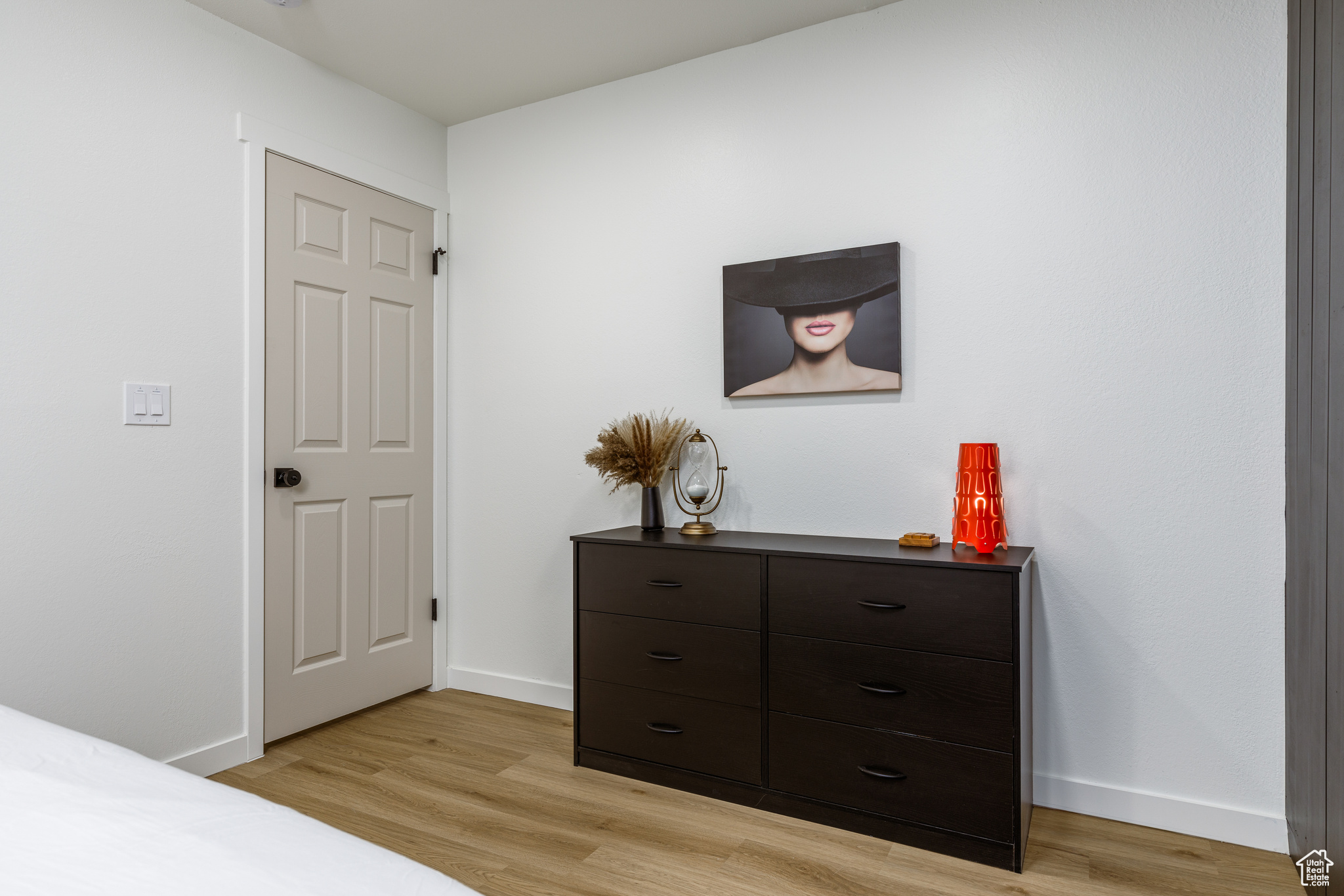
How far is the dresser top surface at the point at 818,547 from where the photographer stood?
1910 millimetres

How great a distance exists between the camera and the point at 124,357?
7.11ft

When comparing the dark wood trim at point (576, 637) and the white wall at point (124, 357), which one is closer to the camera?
the white wall at point (124, 357)

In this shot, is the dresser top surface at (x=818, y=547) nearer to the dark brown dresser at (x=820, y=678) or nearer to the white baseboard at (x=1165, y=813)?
the dark brown dresser at (x=820, y=678)

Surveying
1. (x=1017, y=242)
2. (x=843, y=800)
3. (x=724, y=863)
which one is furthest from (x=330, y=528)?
(x=1017, y=242)

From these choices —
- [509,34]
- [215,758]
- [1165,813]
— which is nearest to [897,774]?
[1165,813]

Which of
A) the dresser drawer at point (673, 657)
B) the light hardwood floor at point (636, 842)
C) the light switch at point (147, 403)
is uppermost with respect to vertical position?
the light switch at point (147, 403)

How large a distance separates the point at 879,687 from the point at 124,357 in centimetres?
230

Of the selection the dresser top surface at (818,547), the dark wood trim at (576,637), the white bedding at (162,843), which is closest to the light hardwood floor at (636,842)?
the dark wood trim at (576,637)

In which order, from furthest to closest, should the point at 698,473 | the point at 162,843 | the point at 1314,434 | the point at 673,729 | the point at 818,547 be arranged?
the point at 698,473, the point at 673,729, the point at 818,547, the point at 1314,434, the point at 162,843

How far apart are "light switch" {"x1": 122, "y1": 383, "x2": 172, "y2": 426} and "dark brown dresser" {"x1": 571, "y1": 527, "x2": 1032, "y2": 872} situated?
51.5 inches

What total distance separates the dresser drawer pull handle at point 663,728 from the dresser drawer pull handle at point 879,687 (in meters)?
0.60

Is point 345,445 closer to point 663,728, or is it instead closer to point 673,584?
point 673,584

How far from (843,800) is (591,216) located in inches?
85.6

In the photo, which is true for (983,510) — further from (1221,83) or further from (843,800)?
(1221,83)
